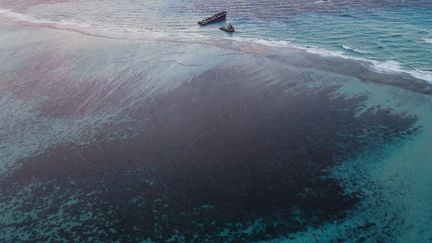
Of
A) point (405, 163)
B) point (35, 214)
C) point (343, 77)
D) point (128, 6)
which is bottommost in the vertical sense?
point (35, 214)

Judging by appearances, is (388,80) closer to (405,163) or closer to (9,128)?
(405,163)

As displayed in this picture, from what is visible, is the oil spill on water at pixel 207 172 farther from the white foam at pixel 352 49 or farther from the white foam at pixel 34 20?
the white foam at pixel 34 20

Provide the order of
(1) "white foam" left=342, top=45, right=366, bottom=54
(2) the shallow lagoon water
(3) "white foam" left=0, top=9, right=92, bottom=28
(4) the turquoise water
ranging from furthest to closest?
(3) "white foam" left=0, top=9, right=92, bottom=28 < (1) "white foam" left=342, top=45, right=366, bottom=54 < (4) the turquoise water < (2) the shallow lagoon water

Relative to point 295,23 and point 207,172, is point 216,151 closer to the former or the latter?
point 207,172

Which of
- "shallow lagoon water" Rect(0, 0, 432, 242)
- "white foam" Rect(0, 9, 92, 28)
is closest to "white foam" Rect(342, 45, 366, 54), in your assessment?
"shallow lagoon water" Rect(0, 0, 432, 242)

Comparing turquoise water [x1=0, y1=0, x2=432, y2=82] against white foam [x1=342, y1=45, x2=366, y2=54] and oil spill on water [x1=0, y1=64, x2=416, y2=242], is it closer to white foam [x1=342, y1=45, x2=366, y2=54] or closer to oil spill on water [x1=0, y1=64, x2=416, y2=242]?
white foam [x1=342, y1=45, x2=366, y2=54]

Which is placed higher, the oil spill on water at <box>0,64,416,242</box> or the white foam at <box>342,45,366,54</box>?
the white foam at <box>342,45,366,54</box>

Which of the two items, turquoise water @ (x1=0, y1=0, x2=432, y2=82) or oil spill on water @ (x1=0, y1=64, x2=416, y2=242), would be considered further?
turquoise water @ (x1=0, y1=0, x2=432, y2=82)

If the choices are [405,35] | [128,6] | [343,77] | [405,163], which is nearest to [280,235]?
[405,163]

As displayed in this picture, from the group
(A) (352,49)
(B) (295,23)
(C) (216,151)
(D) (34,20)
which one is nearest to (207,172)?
(C) (216,151)
